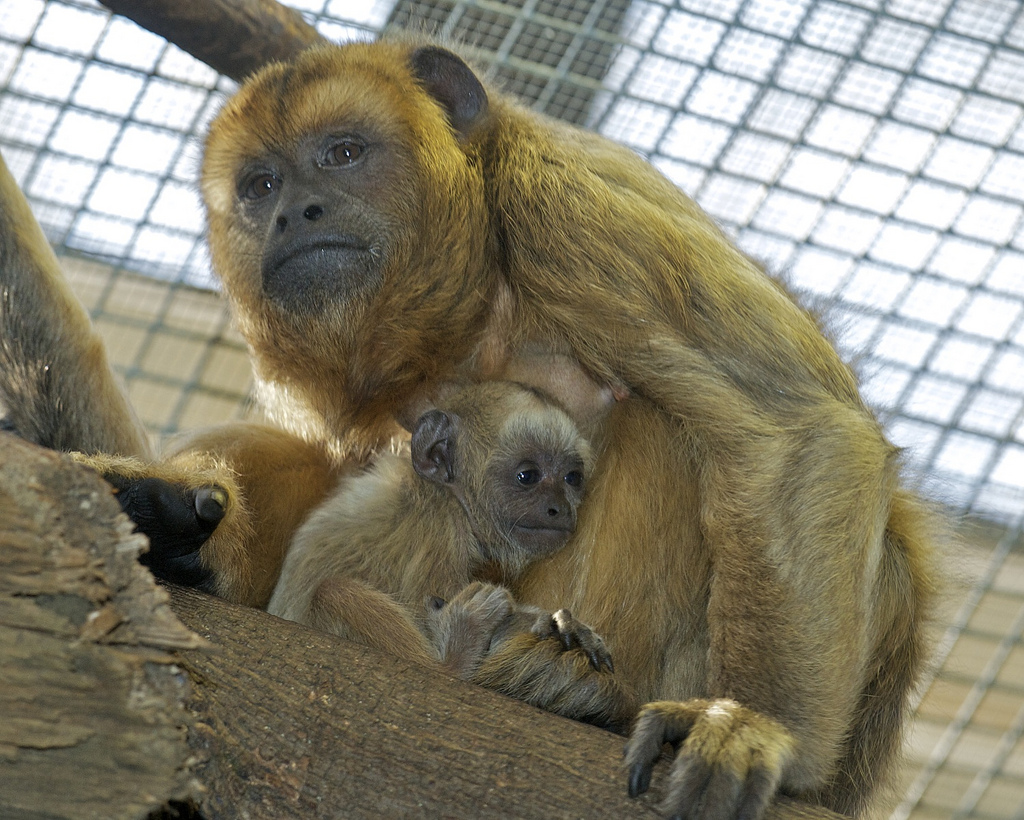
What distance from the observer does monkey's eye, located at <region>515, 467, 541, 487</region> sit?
3775 millimetres

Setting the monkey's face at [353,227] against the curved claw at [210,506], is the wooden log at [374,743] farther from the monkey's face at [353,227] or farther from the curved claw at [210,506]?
the monkey's face at [353,227]

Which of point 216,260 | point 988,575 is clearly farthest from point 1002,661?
point 216,260

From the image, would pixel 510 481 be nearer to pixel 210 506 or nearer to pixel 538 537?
pixel 538 537

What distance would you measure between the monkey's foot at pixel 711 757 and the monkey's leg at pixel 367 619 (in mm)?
786

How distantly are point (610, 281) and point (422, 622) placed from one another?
1.23 metres

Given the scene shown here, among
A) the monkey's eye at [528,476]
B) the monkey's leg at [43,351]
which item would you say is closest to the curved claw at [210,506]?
the monkey's eye at [528,476]

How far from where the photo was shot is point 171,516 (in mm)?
3066

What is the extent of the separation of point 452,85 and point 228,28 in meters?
1.60

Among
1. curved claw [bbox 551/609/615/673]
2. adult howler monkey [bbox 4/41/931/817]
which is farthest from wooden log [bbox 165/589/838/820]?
curved claw [bbox 551/609/615/673]

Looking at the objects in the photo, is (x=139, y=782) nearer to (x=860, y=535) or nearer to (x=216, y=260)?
(x=860, y=535)

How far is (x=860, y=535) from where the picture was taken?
10.2ft

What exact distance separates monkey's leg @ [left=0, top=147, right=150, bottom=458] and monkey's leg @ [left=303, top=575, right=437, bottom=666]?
54.3 inches

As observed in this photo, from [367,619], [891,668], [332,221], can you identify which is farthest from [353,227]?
[891,668]

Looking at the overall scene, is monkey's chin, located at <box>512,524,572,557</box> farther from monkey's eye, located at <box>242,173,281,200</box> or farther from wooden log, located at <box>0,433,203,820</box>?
wooden log, located at <box>0,433,203,820</box>
